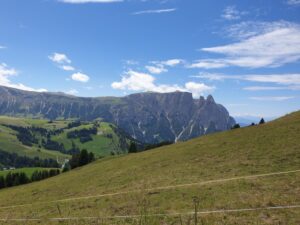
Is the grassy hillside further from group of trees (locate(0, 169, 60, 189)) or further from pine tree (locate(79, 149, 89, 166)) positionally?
group of trees (locate(0, 169, 60, 189))

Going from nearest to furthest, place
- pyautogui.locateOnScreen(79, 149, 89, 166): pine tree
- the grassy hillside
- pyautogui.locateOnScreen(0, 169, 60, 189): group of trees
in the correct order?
the grassy hillside, pyautogui.locateOnScreen(79, 149, 89, 166): pine tree, pyautogui.locateOnScreen(0, 169, 60, 189): group of trees

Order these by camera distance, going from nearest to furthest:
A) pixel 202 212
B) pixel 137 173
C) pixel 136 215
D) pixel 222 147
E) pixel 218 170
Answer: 1. pixel 202 212
2. pixel 136 215
3. pixel 218 170
4. pixel 137 173
5. pixel 222 147

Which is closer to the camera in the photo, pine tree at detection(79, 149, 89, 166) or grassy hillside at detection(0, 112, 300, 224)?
grassy hillside at detection(0, 112, 300, 224)

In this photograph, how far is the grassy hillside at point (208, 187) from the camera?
24281 mm

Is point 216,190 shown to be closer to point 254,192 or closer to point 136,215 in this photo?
point 254,192

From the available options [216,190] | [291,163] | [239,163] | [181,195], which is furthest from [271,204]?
[239,163]

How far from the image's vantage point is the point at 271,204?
24656 millimetres

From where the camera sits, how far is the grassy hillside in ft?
79.7

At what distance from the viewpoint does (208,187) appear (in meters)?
32.8

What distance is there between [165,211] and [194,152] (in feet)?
103

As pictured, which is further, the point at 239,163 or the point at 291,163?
the point at 239,163

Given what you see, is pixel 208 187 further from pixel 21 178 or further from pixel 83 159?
pixel 21 178

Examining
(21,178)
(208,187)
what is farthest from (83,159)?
(208,187)

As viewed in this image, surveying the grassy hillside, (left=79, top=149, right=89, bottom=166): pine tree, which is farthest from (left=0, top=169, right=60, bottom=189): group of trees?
the grassy hillside
